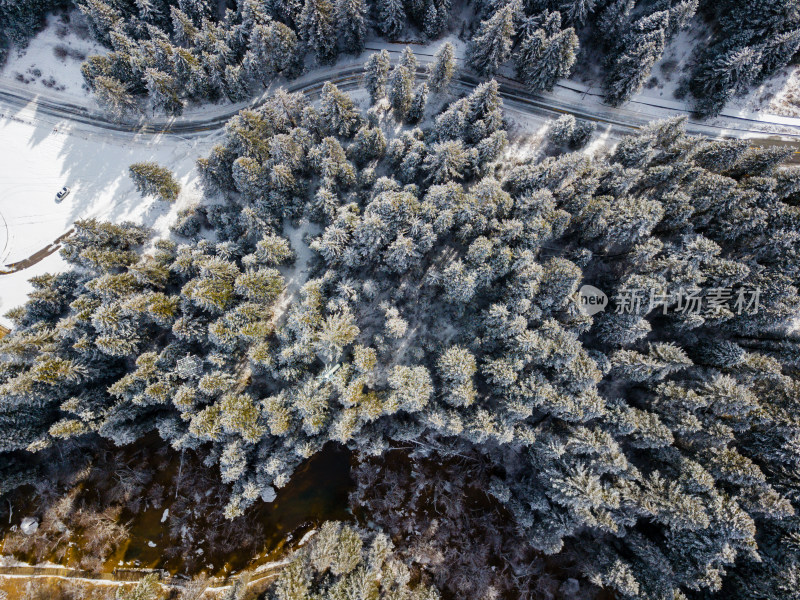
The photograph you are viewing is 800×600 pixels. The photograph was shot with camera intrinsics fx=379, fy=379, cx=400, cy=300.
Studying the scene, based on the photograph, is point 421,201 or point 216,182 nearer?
point 421,201

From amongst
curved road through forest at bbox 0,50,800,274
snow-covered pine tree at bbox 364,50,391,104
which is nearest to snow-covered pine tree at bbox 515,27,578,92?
curved road through forest at bbox 0,50,800,274

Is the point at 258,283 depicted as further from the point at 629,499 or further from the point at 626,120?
the point at 626,120

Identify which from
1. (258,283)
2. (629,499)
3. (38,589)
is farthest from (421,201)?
(38,589)

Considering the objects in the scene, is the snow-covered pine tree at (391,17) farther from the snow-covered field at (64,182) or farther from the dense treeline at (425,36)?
the snow-covered field at (64,182)

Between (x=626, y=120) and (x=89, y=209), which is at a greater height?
(x=626, y=120)

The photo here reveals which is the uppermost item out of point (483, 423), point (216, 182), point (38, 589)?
point (216, 182)
